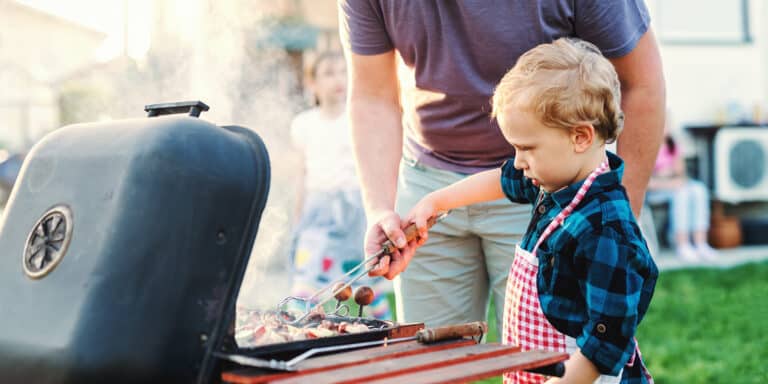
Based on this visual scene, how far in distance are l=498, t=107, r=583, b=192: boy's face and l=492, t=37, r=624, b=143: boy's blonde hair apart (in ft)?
0.06

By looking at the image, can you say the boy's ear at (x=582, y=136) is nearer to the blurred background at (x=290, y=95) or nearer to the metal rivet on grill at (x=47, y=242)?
the metal rivet on grill at (x=47, y=242)

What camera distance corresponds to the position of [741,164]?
9.48 meters

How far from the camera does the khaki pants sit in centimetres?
239

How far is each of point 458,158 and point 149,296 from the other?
3.84ft

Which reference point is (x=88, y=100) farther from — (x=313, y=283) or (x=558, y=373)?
(x=558, y=373)

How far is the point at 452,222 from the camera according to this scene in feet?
8.02

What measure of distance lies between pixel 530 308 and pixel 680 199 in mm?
7368

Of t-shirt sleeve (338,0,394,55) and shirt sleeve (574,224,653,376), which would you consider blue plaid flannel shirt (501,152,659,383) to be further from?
t-shirt sleeve (338,0,394,55)

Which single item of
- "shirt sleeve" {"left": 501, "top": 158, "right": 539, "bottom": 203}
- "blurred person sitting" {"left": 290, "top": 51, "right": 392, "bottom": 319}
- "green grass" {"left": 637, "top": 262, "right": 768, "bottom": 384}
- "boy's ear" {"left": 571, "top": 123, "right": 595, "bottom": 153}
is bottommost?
"green grass" {"left": 637, "top": 262, "right": 768, "bottom": 384}

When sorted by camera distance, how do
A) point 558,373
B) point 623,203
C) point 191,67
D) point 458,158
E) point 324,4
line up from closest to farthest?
point 558,373 < point 623,203 < point 458,158 < point 191,67 < point 324,4

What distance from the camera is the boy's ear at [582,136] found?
1.76m

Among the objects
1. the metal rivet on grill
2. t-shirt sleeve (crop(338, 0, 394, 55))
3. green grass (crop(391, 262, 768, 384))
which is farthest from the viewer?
green grass (crop(391, 262, 768, 384))

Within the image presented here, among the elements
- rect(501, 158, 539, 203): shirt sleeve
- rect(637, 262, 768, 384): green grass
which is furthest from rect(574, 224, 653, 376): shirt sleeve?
rect(637, 262, 768, 384): green grass

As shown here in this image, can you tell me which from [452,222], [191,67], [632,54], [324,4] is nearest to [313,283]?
[191,67]
